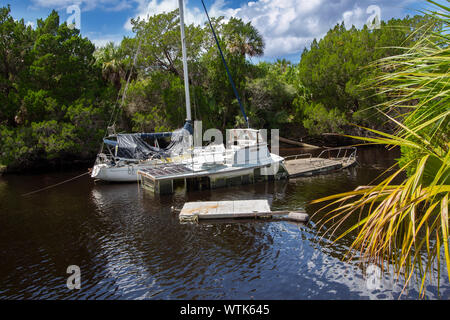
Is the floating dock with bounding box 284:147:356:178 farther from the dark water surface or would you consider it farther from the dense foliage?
the dense foliage

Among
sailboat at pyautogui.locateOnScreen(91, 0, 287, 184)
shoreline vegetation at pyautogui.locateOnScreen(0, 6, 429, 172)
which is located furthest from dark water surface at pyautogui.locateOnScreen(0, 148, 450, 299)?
shoreline vegetation at pyautogui.locateOnScreen(0, 6, 429, 172)

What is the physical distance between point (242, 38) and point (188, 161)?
30.1m

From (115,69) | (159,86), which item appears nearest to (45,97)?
(115,69)

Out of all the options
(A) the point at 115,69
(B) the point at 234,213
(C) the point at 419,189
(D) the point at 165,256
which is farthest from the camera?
(A) the point at 115,69

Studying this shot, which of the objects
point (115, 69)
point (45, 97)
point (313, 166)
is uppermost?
point (115, 69)

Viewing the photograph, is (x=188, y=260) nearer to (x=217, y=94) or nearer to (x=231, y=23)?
(x=217, y=94)

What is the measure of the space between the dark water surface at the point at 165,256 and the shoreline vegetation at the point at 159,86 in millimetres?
14216

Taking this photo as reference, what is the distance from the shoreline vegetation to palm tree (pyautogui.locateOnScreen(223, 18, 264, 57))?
146 millimetres

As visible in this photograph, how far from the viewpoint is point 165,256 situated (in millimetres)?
14469

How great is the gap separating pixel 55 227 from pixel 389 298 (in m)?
16.4

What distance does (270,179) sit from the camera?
28672 mm

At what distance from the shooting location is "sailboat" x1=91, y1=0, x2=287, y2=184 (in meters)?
26.8

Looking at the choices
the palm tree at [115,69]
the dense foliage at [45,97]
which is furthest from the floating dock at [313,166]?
the palm tree at [115,69]

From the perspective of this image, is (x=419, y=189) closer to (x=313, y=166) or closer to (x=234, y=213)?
(x=234, y=213)
